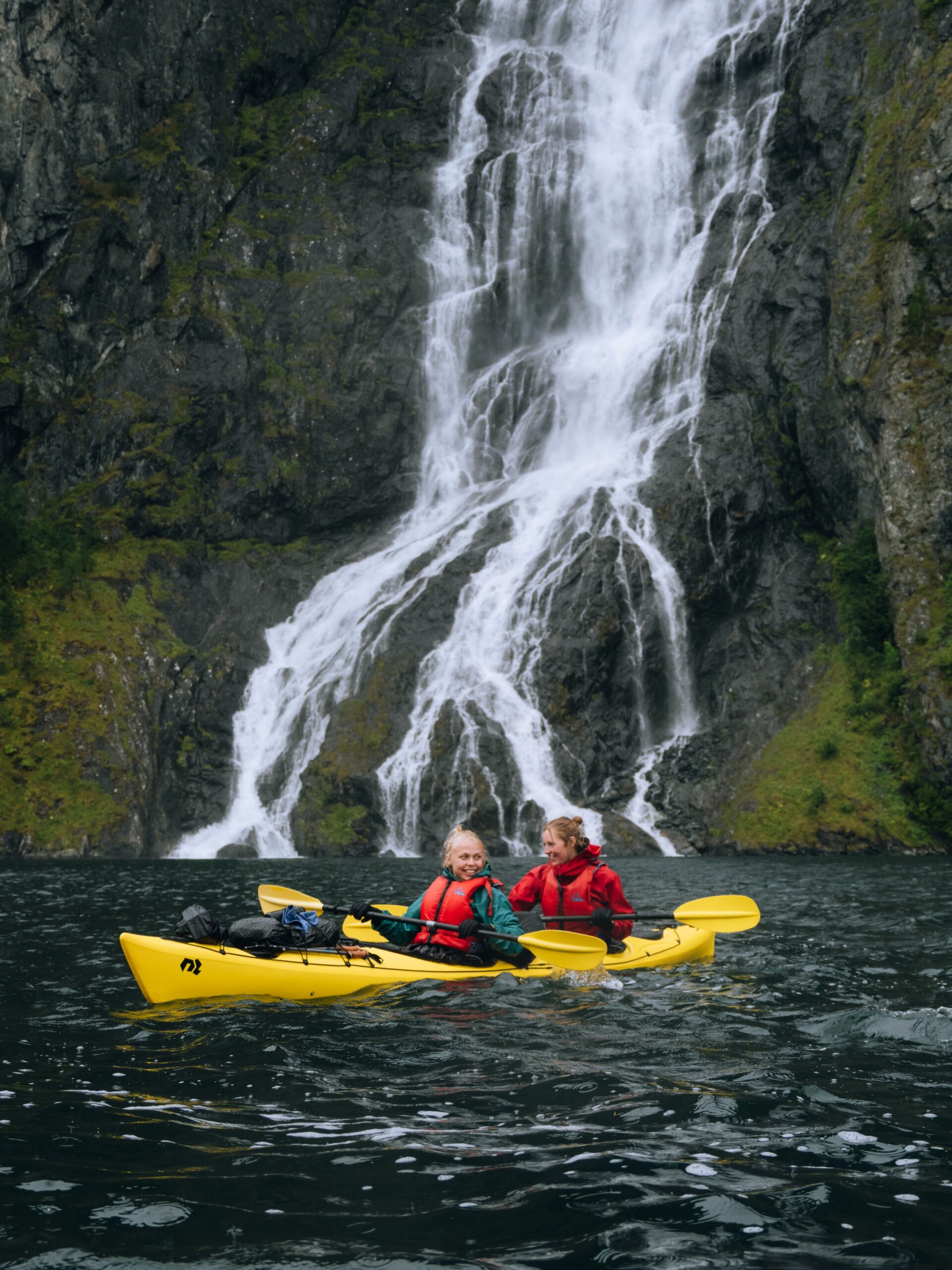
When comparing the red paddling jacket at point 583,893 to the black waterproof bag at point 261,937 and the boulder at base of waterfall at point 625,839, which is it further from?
the boulder at base of waterfall at point 625,839

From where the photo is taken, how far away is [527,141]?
4381 centimetres

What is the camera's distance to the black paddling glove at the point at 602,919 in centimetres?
966

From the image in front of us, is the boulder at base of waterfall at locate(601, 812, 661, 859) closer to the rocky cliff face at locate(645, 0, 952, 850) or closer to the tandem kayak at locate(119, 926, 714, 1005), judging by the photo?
the rocky cliff face at locate(645, 0, 952, 850)

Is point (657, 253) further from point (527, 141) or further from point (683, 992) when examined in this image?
point (683, 992)

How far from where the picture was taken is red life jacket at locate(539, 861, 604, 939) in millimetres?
9867

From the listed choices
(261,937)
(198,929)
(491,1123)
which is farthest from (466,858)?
(491,1123)

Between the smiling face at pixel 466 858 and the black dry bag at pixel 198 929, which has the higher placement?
the smiling face at pixel 466 858

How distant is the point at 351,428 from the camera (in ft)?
131

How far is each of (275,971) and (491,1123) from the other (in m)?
3.47

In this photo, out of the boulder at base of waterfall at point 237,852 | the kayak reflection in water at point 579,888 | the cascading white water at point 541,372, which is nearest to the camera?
the kayak reflection in water at point 579,888

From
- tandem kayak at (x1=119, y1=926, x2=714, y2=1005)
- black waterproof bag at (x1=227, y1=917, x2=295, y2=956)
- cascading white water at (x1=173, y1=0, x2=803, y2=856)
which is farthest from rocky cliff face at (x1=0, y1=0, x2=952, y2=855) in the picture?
black waterproof bag at (x1=227, y1=917, x2=295, y2=956)

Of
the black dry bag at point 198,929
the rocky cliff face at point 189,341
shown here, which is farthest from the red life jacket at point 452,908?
the rocky cliff face at point 189,341

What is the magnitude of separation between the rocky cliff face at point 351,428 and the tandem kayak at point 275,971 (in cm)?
1912

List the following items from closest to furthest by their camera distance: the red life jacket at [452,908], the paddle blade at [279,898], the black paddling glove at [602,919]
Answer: the red life jacket at [452,908]
the black paddling glove at [602,919]
the paddle blade at [279,898]
